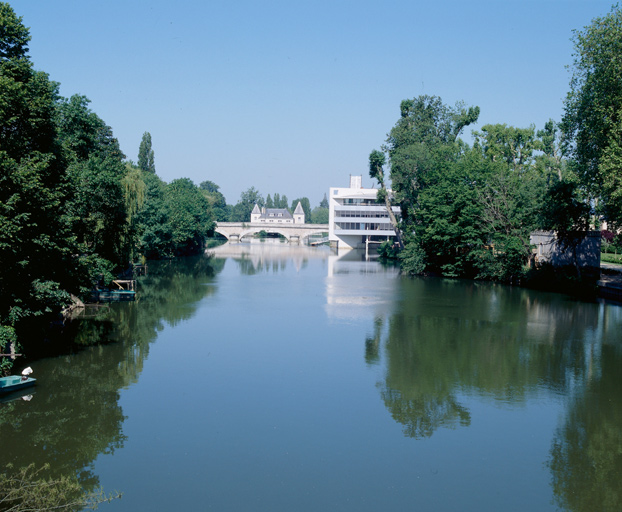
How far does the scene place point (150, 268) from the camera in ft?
160

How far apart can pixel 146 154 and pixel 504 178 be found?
56878 mm

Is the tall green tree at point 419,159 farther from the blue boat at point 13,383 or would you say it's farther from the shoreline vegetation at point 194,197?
the blue boat at point 13,383

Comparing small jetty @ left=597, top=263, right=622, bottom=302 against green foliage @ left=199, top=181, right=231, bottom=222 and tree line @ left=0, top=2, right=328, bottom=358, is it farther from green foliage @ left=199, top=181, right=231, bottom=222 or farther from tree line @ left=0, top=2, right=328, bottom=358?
green foliage @ left=199, top=181, right=231, bottom=222

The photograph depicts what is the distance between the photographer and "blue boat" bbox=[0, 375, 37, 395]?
14445 millimetres

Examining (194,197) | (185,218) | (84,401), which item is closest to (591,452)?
(84,401)

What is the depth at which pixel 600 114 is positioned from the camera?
94.9ft

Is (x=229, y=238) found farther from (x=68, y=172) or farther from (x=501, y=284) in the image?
(x=68, y=172)

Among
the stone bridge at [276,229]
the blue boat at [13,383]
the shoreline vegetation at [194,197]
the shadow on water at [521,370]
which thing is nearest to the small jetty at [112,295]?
the shoreline vegetation at [194,197]

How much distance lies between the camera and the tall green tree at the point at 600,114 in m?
27.5

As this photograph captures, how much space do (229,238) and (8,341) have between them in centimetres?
9143

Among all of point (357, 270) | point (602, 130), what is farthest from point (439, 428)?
point (357, 270)

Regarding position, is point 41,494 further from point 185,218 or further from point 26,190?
point 185,218

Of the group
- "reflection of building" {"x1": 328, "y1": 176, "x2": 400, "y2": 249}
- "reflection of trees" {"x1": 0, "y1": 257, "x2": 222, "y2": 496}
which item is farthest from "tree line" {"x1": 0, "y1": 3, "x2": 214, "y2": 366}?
"reflection of building" {"x1": 328, "y1": 176, "x2": 400, "y2": 249}

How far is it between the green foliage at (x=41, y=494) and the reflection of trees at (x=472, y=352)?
670 cm
